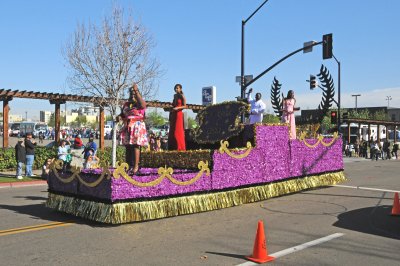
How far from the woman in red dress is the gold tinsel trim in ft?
5.68

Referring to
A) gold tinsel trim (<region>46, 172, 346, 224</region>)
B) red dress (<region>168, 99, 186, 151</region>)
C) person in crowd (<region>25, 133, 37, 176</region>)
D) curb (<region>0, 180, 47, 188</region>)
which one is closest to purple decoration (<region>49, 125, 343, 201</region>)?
gold tinsel trim (<region>46, 172, 346, 224</region>)

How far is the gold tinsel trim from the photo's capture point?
22.6 ft

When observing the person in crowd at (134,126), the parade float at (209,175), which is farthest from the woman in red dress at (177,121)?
the person in crowd at (134,126)

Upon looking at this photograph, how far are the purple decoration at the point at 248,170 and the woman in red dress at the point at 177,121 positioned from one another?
830 mm

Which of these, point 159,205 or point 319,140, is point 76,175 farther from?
point 319,140

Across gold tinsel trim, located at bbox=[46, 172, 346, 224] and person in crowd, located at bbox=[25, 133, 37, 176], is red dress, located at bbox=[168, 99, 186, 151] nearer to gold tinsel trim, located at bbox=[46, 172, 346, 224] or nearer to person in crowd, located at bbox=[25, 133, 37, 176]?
gold tinsel trim, located at bbox=[46, 172, 346, 224]

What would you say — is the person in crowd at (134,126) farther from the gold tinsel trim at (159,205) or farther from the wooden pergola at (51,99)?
the wooden pergola at (51,99)

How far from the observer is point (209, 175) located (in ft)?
27.3

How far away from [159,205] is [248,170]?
2590mm

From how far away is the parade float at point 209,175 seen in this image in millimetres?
7027

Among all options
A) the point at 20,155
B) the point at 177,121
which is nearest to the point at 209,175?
the point at 177,121

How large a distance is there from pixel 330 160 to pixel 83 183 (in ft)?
24.7

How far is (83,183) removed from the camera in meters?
7.38

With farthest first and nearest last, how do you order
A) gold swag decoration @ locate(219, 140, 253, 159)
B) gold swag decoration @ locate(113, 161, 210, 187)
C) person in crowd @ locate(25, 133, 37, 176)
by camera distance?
A: person in crowd @ locate(25, 133, 37, 176), gold swag decoration @ locate(219, 140, 253, 159), gold swag decoration @ locate(113, 161, 210, 187)
